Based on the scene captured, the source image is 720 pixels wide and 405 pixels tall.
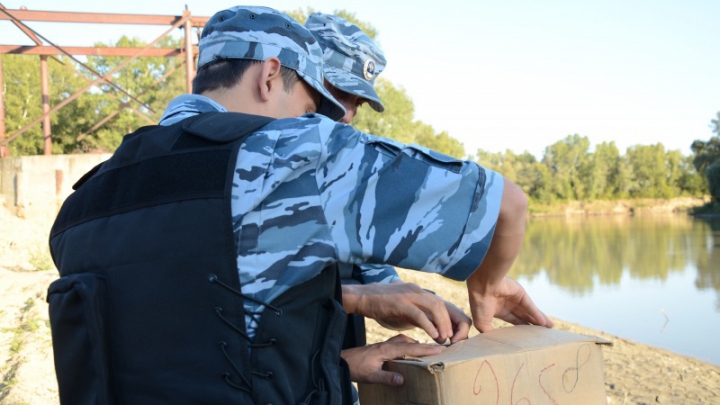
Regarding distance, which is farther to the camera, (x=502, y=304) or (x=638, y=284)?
(x=638, y=284)

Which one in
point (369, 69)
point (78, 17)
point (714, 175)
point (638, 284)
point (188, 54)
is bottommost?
point (638, 284)

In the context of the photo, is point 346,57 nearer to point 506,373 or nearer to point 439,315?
point 439,315

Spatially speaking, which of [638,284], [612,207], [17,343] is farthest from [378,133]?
[612,207]

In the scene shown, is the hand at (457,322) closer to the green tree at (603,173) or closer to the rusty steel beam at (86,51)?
the rusty steel beam at (86,51)

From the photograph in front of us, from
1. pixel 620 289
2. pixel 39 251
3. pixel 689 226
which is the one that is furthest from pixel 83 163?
pixel 689 226

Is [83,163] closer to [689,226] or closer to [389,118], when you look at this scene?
[389,118]

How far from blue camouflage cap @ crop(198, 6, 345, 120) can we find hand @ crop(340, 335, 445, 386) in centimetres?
67

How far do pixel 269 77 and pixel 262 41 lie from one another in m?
0.09

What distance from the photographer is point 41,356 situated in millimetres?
4848

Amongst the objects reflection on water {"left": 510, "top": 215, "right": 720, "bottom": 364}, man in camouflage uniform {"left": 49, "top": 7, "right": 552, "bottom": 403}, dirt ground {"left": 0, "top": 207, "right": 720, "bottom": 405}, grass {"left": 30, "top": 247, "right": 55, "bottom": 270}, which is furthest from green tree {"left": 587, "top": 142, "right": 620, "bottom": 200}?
man in camouflage uniform {"left": 49, "top": 7, "right": 552, "bottom": 403}

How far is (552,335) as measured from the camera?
1.72 meters

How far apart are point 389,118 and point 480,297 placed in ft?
104

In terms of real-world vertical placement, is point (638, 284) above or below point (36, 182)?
below

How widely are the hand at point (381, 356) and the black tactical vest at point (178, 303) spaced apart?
0.25 m
